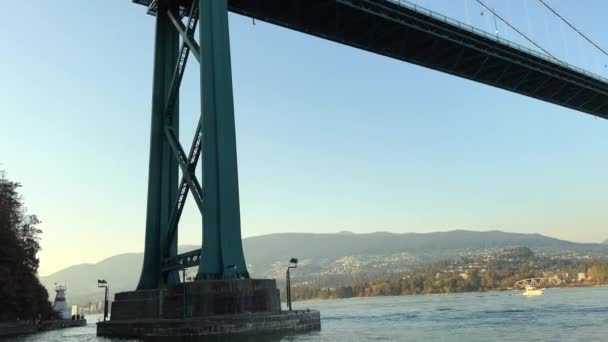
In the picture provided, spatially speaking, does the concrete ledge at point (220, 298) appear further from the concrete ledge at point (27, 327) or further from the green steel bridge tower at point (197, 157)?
the concrete ledge at point (27, 327)

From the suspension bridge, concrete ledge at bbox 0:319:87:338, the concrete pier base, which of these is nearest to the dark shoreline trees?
concrete ledge at bbox 0:319:87:338

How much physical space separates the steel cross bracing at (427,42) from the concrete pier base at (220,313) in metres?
17.6

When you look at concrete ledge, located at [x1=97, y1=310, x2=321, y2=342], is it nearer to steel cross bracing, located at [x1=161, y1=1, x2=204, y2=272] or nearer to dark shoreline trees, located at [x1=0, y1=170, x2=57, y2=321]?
steel cross bracing, located at [x1=161, y1=1, x2=204, y2=272]

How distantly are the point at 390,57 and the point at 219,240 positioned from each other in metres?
23.4

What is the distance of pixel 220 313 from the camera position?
23.4 meters

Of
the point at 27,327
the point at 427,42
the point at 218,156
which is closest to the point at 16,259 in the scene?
the point at 27,327

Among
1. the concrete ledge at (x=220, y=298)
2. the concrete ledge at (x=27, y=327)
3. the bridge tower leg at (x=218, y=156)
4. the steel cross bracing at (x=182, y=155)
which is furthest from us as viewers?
the concrete ledge at (x=27, y=327)

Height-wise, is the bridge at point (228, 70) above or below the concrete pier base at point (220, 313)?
above

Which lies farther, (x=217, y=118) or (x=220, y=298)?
(x=217, y=118)

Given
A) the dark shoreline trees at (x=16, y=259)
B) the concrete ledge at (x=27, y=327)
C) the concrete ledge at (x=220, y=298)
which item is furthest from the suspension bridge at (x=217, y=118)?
the concrete ledge at (x=27, y=327)

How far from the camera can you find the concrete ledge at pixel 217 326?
74.1 feet

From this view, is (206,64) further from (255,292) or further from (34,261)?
(34,261)

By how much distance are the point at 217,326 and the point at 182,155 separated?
1099 cm

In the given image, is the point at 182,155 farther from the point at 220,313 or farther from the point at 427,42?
the point at 427,42
